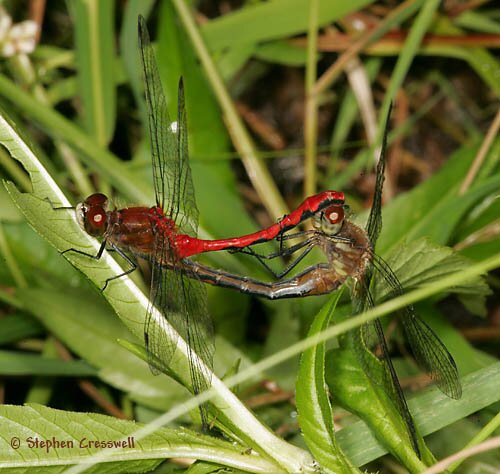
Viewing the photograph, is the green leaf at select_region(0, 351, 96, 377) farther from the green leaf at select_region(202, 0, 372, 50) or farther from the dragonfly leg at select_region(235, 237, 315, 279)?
the green leaf at select_region(202, 0, 372, 50)

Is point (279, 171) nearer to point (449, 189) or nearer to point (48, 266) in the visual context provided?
point (449, 189)

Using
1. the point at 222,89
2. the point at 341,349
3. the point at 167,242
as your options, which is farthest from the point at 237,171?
the point at 341,349

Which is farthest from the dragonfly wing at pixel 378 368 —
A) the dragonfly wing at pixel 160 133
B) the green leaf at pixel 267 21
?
the green leaf at pixel 267 21

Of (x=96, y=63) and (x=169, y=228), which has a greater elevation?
(x=96, y=63)

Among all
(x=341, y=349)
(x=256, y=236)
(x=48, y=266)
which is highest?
(x=48, y=266)

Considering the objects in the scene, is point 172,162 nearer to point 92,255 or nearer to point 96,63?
point 92,255

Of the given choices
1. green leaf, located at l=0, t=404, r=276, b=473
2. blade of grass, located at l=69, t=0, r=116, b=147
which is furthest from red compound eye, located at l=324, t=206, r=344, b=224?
blade of grass, located at l=69, t=0, r=116, b=147

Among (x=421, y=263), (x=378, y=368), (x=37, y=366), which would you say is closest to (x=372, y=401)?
(x=378, y=368)
